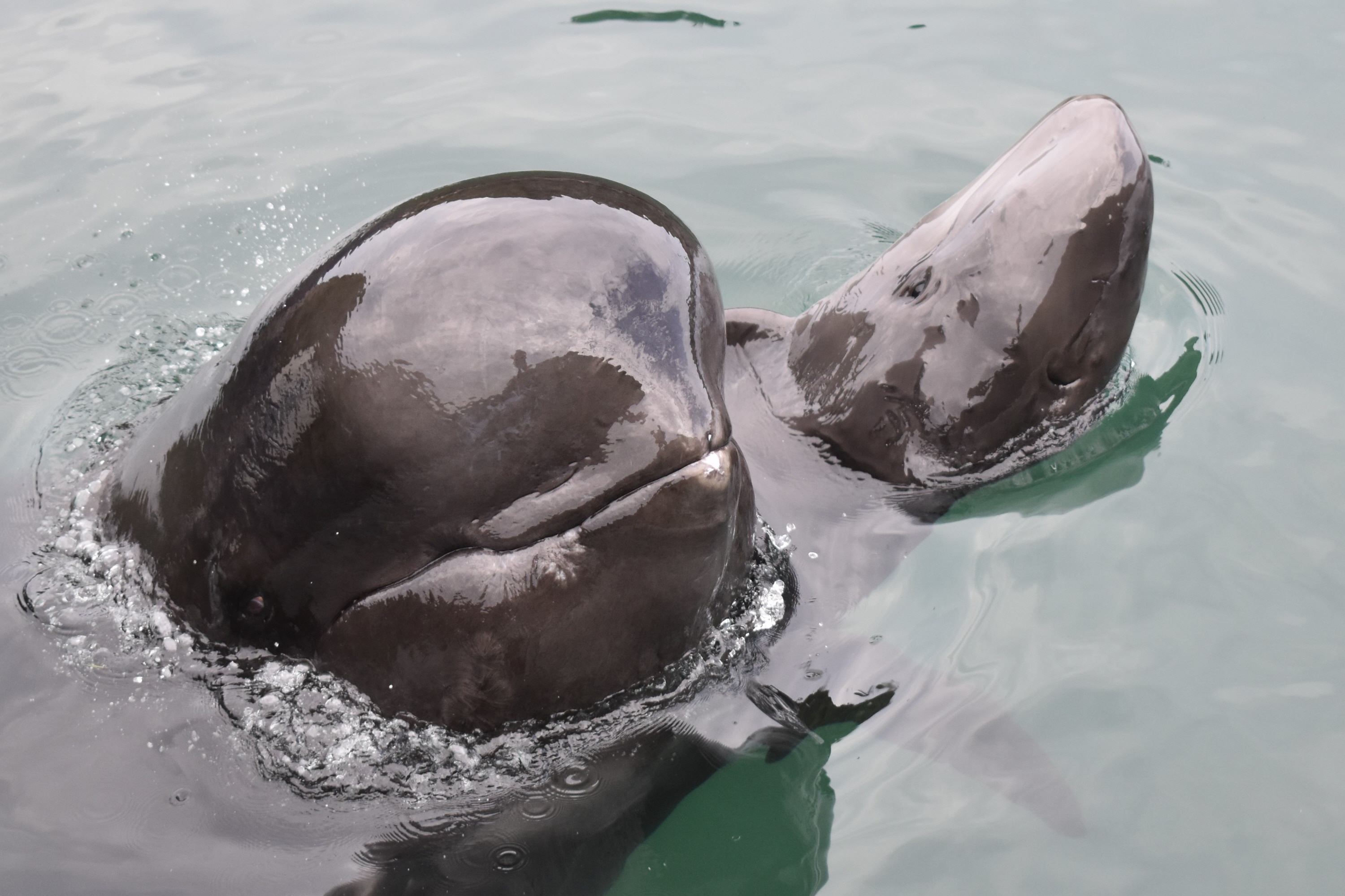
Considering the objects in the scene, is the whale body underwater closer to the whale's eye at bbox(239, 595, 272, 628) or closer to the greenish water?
the whale's eye at bbox(239, 595, 272, 628)

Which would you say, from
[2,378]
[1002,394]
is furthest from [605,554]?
[2,378]

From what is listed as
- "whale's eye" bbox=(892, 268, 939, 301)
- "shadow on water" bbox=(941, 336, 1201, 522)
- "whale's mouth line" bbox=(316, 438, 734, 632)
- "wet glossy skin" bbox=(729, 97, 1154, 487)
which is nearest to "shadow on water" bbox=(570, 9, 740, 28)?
"shadow on water" bbox=(941, 336, 1201, 522)

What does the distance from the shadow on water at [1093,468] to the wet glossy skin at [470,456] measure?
2.16 meters

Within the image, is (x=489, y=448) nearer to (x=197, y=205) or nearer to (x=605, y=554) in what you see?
(x=605, y=554)

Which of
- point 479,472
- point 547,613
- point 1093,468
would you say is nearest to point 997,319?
point 1093,468

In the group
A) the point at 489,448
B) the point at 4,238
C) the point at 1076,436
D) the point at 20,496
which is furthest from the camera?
the point at 4,238

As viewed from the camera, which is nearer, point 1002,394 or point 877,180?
point 1002,394

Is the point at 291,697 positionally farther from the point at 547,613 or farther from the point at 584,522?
the point at 584,522

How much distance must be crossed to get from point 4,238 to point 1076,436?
5.99 meters

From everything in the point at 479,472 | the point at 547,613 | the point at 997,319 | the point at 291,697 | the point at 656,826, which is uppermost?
the point at 479,472

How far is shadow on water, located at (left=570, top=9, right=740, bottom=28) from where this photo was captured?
29.3 ft

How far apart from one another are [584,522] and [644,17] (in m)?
7.09

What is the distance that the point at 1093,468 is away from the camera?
5172 millimetres

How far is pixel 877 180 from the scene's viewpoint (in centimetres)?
749
